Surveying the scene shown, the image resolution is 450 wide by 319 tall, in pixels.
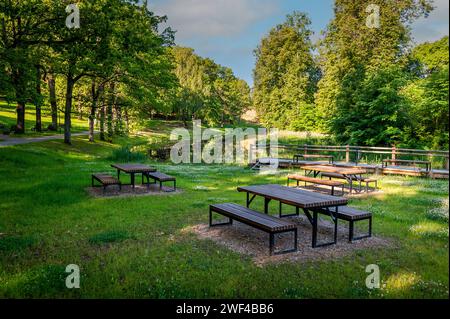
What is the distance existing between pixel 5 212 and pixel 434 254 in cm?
989

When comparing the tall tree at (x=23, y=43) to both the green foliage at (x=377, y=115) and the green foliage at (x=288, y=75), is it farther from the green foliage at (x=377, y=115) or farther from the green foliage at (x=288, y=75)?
the green foliage at (x=288, y=75)

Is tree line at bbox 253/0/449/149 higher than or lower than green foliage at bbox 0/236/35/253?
higher

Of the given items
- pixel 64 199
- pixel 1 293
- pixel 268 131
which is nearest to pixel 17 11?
pixel 64 199

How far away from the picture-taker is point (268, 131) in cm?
5744

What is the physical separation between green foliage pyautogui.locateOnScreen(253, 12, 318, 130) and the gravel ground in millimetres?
40125

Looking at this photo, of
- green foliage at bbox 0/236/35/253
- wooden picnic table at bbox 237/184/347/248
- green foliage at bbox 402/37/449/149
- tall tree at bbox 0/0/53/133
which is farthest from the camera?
green foliage at bbox 402/37/449/149

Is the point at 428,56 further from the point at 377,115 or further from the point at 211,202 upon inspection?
the point at 211,202

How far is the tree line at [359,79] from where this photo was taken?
74.3 feet

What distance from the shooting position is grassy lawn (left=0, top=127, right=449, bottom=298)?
4759mm

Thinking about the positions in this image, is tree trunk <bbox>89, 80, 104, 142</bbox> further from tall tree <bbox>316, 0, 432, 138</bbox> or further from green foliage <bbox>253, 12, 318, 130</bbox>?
green foliage <bbox>253, 12, 318, 130</bbox>

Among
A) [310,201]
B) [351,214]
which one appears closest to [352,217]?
[351,214]

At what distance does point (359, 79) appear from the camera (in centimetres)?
3069

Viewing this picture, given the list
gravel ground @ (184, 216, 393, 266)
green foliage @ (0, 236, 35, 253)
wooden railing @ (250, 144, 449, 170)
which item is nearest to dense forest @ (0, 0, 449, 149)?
wooden railing @ (250, 144, 449, 170)

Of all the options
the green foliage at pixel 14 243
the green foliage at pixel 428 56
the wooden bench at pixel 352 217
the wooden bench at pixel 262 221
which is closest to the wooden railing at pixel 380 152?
the wooden bench at pixel 352 217
